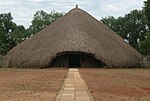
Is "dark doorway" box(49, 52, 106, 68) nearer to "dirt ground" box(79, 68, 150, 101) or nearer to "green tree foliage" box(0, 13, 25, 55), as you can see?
"dirt ground" box(79, 68, 150, 101)

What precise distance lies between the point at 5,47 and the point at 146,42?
1233 inches

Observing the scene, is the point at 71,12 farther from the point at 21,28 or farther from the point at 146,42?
the point at 21,28

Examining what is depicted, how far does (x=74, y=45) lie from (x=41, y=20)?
3939 cm

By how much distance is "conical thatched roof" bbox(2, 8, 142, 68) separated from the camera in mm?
42500

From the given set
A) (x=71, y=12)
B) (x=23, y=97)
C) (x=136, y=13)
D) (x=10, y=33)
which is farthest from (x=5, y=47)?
(x=23, y=97)

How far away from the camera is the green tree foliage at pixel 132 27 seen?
74625 millimetres

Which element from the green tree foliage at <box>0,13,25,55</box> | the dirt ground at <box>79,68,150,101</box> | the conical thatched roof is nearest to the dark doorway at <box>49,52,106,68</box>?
the conical thatched roof

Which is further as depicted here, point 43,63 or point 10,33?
point 10,33

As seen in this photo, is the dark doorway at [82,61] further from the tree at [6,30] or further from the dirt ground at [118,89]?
the tree at [6,30]

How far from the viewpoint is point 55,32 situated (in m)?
47.2

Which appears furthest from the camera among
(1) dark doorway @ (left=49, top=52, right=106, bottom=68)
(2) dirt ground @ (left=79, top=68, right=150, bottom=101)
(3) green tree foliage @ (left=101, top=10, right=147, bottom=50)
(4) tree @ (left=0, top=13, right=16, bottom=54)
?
(3) green tree foliage @ (left=101, top=10, right=147, bottom=50)

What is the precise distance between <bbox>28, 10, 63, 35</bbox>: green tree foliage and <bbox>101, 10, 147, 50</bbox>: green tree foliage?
13.9 m

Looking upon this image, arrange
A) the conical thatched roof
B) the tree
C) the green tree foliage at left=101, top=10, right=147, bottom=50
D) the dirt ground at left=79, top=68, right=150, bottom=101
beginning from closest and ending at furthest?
the dirt ground at left=79, top=68, right=150, bottom=101 → the conical thatched roof → the tree → the green tree foliage at left=101, top=10, right=147, bottom=50

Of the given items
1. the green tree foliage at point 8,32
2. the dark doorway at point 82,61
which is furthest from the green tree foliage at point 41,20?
the dark doorway at point 82,61
